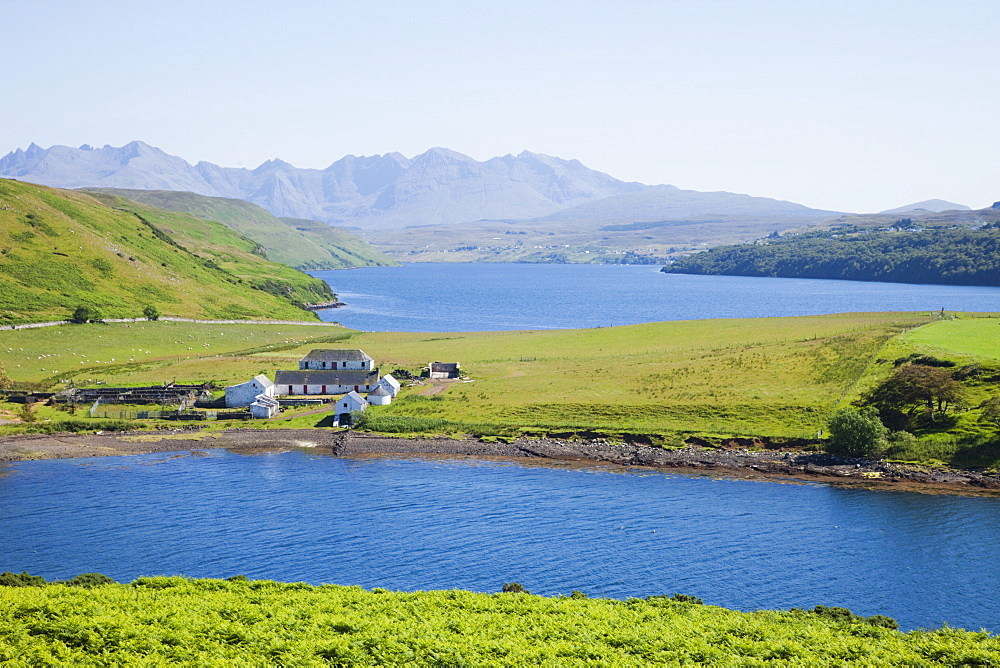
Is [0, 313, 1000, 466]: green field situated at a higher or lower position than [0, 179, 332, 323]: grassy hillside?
lower

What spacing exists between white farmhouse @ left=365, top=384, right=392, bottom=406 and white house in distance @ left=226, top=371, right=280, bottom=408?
461 inches

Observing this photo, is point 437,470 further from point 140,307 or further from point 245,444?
point 140,307

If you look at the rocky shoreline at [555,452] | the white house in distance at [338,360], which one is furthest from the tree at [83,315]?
the rocky shoreline at [555,452]

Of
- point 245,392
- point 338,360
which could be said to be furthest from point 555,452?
point 338,360

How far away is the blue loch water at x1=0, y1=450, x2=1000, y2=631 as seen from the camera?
4709 centimetres

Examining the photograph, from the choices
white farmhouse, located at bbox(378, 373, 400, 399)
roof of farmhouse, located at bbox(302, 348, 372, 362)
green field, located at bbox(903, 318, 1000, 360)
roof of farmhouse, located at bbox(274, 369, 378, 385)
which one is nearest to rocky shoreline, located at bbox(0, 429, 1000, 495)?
white farmhouse, located at bbox(378, 373, 400, 399)

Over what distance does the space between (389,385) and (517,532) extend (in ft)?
137

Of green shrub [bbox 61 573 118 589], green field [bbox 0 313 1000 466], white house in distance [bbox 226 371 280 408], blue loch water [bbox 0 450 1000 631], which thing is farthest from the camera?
white house in distance [bbox 226 371 280 408]

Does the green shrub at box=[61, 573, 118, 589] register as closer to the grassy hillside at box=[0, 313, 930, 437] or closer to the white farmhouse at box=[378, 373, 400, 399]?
the grassy hillside at box=[0, 313, 930, 437]

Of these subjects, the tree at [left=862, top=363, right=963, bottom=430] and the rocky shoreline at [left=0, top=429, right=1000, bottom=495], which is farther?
the tree at [left=862, top=363, right=963, bottom=430]

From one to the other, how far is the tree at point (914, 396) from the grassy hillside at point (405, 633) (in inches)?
1842

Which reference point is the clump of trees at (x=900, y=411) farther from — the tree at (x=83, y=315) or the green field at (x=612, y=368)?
the tree at (x=83, y=315)

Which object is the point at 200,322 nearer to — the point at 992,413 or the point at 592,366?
the point at 592,366

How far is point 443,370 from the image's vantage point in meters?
107
